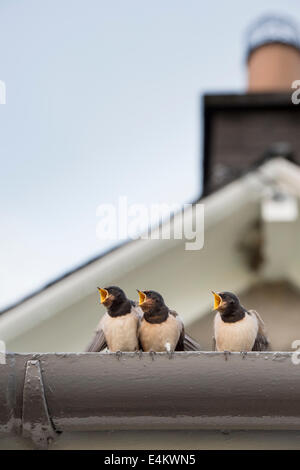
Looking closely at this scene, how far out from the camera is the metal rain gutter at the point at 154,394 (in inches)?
78.6

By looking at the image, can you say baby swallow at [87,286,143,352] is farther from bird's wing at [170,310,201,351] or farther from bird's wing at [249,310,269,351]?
bird's wing at [249,310,269,351]

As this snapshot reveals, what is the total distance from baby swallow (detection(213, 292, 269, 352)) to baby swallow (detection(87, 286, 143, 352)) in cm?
31

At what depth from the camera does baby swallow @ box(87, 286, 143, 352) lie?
250cm

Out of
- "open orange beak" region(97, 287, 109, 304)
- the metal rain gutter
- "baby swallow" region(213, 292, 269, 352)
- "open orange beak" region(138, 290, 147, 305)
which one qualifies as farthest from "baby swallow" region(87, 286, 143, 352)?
the metal rain gutter

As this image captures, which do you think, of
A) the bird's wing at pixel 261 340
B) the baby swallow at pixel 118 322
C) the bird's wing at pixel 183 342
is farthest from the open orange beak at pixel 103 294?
the bird's wing at pixel 261 340

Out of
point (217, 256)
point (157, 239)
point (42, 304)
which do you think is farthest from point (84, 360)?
point (217, 256)

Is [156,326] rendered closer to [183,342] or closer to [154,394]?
[183,342]

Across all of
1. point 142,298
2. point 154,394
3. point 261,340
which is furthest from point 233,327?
point 154,394

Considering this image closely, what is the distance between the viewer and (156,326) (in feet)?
8.30

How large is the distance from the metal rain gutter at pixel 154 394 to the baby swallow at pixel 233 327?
1.58 feet

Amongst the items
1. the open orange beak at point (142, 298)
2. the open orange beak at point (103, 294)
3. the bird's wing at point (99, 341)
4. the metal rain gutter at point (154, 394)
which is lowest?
the metal rain gutter at point (154, 394)

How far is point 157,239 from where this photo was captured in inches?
194

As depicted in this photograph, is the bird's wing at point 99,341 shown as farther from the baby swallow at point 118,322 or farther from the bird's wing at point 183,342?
the bird's wing at point 183,342

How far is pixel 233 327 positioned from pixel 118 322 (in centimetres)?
42
